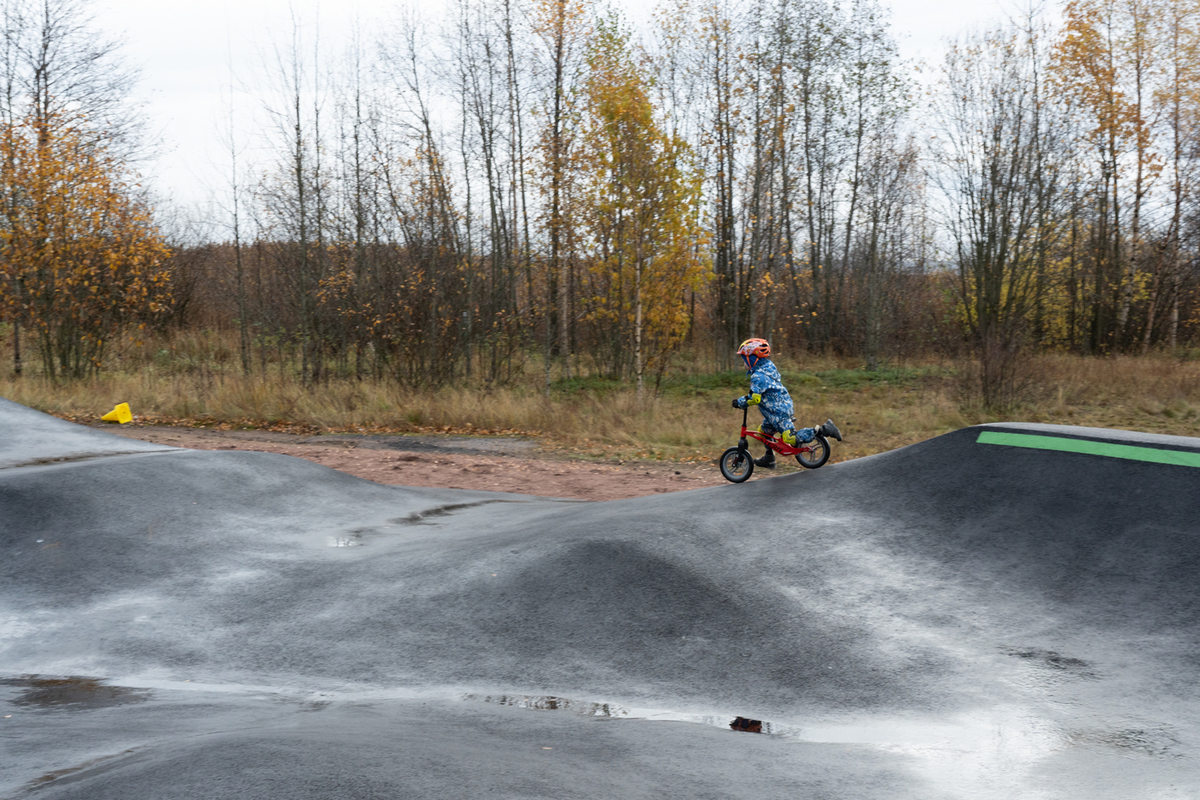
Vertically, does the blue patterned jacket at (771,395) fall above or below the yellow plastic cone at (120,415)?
above

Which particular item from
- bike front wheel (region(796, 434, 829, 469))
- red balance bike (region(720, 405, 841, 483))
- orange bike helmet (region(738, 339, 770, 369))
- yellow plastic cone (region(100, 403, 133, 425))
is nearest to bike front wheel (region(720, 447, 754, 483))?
red balance bike (region(720, 405, 841, 483))

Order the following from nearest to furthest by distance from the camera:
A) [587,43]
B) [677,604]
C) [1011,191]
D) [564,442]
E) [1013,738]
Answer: [1013,738] < [677,604] < [564,442] < [1011,191] < [587,43]

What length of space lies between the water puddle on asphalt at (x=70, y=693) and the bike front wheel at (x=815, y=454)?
594 cm

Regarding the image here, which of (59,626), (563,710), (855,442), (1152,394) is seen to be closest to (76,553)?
(59,626)

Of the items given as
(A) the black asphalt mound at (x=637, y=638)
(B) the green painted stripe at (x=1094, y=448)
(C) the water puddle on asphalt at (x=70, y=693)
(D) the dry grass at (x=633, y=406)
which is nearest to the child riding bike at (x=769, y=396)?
(A) the black asphalt mound at (x=637, y=638)

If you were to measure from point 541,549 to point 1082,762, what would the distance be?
12.1 ft

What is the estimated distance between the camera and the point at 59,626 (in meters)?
5.24

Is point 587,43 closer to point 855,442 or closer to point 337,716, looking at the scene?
point 855,442

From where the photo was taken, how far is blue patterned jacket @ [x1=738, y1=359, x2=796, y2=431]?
786 cm

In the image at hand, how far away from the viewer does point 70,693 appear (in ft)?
14.2

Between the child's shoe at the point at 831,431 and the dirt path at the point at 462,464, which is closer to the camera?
the child's shoe at the point at 831,431

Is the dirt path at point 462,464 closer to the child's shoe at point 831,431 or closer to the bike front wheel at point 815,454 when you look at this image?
the bike front wheel at point 815,454

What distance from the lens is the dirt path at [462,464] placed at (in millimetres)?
11445

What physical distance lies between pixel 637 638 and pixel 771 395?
372cm
